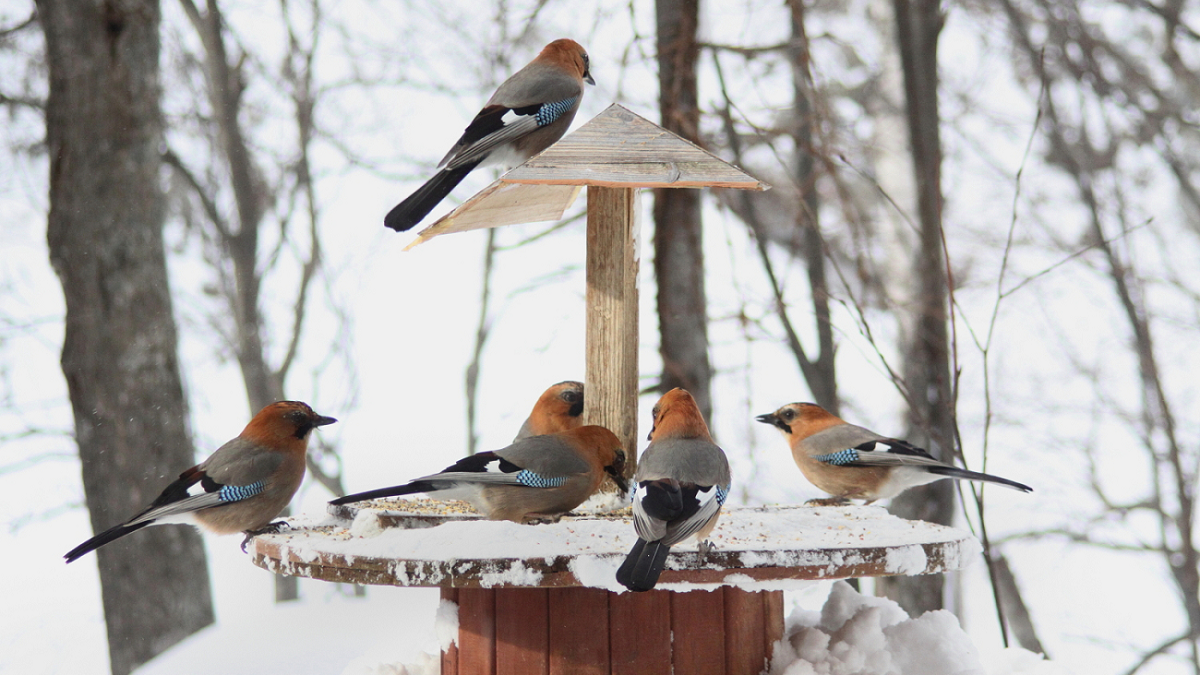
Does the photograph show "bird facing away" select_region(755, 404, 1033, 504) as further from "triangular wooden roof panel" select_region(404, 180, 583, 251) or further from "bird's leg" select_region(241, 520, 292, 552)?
"bird's leg" select_region(241, 520, 292, 552)

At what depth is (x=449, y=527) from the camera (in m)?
2.75

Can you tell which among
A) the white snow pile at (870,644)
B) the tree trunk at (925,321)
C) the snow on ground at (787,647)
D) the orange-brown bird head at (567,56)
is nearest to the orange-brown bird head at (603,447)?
the snow on ground at (787,647)

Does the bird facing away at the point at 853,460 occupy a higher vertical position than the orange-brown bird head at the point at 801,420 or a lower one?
lower

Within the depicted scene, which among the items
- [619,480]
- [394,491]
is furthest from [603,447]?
[394,491]

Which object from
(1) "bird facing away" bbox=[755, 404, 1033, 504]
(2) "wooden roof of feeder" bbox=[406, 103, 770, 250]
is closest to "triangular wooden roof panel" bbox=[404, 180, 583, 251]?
(2) "wooden roof of feeder" bbox=[406, 103, 770, 250]

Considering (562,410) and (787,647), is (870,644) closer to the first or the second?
(787,647)

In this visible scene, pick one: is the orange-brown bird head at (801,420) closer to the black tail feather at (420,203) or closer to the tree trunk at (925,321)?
the tree trunk at (925,321)

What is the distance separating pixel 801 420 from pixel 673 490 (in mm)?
1960

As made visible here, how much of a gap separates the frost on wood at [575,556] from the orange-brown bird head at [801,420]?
1294 millimetres

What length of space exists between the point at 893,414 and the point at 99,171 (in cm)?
573

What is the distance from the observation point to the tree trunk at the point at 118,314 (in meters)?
6.56

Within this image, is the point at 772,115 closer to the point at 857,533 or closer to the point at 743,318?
the point at 743,318

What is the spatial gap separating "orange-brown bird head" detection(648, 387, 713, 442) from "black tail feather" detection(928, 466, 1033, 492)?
96 centimetres

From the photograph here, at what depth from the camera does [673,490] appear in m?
2.50
